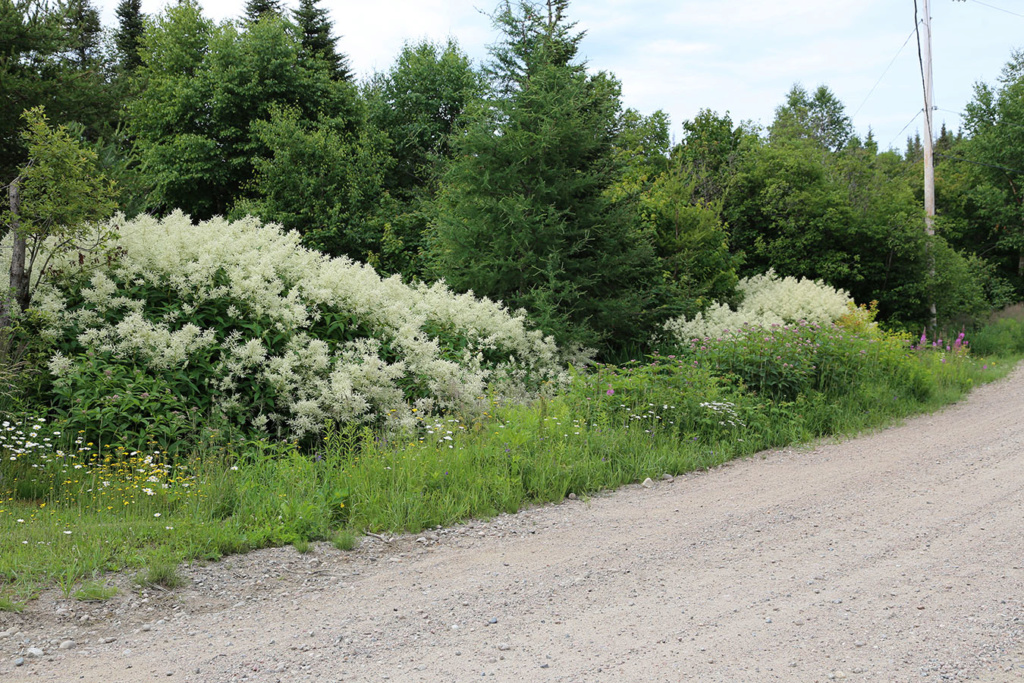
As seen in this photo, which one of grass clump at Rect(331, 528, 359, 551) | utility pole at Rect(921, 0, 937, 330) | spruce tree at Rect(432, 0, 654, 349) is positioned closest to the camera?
grass clump at Rect(331, 528, 359, 551)

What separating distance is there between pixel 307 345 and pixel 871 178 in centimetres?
1812

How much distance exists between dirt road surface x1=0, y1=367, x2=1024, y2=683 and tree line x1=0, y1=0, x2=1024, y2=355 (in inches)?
175

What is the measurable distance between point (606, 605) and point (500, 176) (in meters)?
8.03

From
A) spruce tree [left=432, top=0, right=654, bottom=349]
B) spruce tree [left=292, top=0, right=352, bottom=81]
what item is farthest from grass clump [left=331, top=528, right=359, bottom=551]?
spruce tree [left=292, top=0, right=352, bottom=81]

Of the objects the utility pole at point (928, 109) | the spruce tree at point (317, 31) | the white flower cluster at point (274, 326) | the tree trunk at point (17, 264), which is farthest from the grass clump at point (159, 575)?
the spruce tree at point (317, 31)

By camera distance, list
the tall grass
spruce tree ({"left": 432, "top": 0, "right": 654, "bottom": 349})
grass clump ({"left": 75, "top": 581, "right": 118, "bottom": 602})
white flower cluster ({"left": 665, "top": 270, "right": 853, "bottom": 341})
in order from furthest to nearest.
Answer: white flower cluster ({"left": 665, "top": 270, "right": 853, "bottom": 341}), spruce tree ({"left": 432, "top": 0, "right": 654, "bottom": 349}), the tall grass, grass clump ({"left": 75, "top": 581, "right": 118, "bottom": 602})

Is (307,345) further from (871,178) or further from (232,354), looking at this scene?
(871,178)

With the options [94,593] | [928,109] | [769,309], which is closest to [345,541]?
[94,593]

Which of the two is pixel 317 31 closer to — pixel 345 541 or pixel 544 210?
pixel 544 210

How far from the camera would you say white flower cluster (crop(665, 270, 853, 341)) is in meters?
12.2

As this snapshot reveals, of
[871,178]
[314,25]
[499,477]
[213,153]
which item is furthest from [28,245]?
[314,25]

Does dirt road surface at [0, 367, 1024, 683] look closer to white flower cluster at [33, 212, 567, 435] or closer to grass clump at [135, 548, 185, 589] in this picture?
grass clump at [135, 548, 185, 589]

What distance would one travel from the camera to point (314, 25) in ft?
Answer: 116

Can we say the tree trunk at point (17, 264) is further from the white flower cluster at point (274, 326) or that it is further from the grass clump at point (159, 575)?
the grass clump at point (159, 575)
